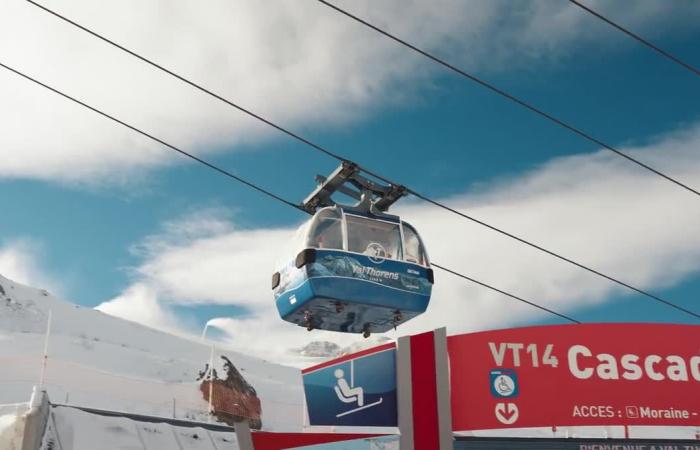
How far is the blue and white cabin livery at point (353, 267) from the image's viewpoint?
2114 centimetres

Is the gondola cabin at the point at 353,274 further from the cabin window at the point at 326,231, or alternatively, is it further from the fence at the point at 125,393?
the fence at the point at 125,393

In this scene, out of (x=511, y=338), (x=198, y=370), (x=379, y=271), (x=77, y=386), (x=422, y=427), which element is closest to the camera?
(x=422, y=427)

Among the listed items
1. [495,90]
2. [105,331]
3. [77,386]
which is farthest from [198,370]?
[495,90]

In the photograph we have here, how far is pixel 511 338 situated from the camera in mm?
17562

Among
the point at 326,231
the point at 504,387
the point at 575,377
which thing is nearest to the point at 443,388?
the point at 504,387

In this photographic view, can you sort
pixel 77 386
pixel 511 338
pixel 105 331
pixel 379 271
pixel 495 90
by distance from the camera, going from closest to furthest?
pixel 511 338, pixel 495 90, pixel 379 271, pixel 77 386, pixel 105 331

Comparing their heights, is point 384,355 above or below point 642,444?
above

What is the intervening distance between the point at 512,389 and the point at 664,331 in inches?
157

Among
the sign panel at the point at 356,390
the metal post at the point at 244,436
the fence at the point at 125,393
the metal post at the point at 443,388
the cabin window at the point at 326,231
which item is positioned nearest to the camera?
the metal post at the point at 244,436

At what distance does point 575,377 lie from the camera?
17.4m

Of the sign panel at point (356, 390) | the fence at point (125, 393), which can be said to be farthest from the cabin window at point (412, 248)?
the sign panel at point (356, 390)

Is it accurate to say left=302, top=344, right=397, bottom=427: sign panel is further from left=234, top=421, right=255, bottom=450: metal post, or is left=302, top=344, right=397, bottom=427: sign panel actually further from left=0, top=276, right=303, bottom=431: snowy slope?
left=0, top=276, right=303, bottom=431: snowy slope

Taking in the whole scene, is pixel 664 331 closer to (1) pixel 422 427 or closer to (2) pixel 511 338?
(2) pixel 511 338

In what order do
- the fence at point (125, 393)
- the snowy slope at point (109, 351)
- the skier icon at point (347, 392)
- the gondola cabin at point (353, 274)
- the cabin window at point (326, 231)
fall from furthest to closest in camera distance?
1. the snowy slope at point (109, 351)
2. the fence at point (125, 393)
3. the cabin window at point (326, 231)
4. the gondola cabin at point (353, 274)
5. the skier icon at point (347, 392)
